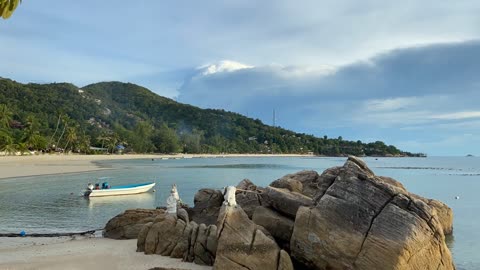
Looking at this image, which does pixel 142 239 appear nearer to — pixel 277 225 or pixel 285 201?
pixel 277 225

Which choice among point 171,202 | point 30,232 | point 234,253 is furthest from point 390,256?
point 30,232

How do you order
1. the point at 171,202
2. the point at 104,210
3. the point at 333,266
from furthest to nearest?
the point at 104,210 → the point at 171,202 → the point at 333,266

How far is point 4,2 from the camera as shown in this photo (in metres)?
11.0

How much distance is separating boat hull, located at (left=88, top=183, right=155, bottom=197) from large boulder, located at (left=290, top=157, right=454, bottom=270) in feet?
104

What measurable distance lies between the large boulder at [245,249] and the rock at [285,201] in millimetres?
2182

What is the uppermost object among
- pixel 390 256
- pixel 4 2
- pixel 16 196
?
pixel 4 2

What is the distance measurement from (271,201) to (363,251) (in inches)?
181

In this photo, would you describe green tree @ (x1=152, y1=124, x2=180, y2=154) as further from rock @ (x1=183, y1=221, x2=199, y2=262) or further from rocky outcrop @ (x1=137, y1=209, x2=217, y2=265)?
rock @ (x1=183, y1=221, x2=199, y2=262)

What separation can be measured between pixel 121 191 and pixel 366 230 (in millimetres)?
35554

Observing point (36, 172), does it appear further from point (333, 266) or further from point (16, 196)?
point (333, 266)

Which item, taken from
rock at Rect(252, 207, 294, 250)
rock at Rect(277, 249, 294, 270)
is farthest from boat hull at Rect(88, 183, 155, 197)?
rock at Rect(277, 249, 294, 270)

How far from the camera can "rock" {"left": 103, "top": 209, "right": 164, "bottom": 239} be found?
66.0 feet

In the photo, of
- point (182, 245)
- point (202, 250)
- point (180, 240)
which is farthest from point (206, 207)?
point (202, 250)

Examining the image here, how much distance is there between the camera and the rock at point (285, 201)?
14644 millimetres
